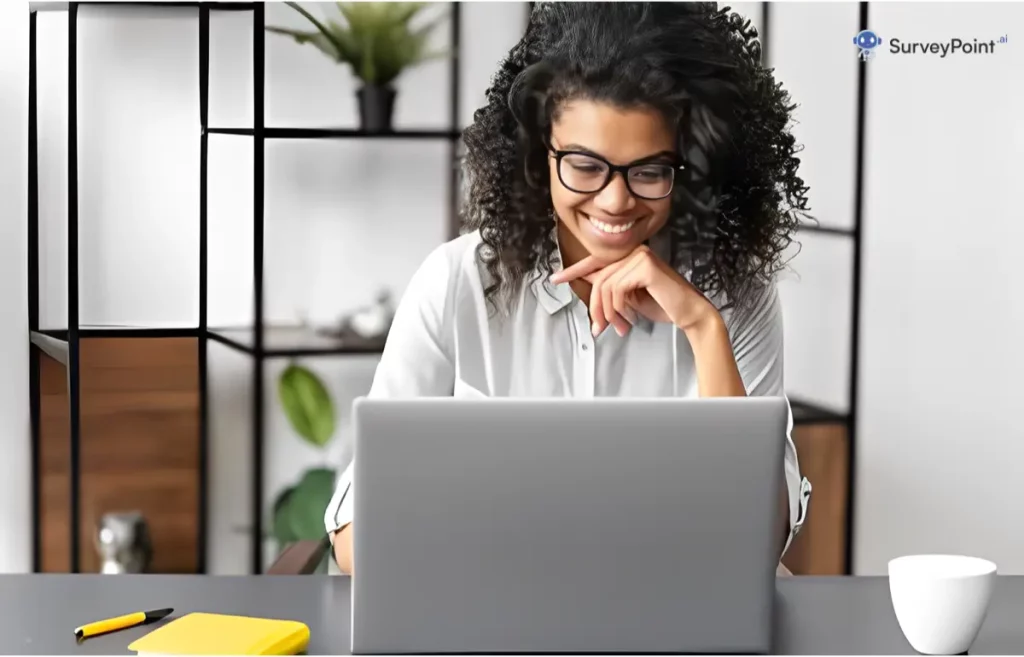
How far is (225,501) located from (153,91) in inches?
30.4

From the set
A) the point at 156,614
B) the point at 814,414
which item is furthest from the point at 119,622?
the point at 814,414

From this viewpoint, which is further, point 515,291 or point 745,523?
point 515,291

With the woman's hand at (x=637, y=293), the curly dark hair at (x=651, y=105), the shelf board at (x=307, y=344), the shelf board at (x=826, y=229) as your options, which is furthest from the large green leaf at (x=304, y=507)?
the shelf board at (x=826, y=229)

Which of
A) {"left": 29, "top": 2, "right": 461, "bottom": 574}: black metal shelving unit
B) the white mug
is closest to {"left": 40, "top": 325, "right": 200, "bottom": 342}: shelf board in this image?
{"left": 29, "top": 2, "right": 461, "bottom": 574}: black metal shelving unit

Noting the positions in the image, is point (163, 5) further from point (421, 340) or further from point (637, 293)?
point (637, 293)

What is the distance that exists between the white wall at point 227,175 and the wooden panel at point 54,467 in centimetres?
11

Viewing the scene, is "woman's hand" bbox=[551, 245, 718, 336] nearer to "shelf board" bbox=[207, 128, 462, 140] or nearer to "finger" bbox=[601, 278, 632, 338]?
"finger" bbox=[601, 278, 632, 338]

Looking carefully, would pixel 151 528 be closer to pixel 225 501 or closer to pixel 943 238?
→ pixel 225 501

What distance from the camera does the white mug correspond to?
42.5 inches

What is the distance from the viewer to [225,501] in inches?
90.7

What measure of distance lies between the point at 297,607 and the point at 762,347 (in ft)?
4.13

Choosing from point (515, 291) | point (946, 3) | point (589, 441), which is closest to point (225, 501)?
point (515, 291)

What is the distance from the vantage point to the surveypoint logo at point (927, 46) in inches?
88.4

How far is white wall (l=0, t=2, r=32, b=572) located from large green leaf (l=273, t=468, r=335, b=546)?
1.51ft
